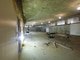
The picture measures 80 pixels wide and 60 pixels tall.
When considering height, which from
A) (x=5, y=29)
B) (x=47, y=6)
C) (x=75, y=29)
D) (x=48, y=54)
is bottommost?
(x=48, y=54)

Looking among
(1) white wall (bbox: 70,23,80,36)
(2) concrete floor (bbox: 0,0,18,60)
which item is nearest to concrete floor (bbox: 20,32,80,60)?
(2) concrete floor (bbox: 0,0,18,60)

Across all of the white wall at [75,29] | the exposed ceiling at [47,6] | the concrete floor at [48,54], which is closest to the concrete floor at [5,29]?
the concrete floor at [48,54]

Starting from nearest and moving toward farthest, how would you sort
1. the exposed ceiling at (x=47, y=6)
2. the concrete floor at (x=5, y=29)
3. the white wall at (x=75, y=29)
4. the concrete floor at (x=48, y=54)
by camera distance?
the concrete floor at (x=5, y=29) < the concrete floor at (x=48, y=54) < the exposed ceiling at (x=47, y=6) < the white wall at (x=75, y=29)

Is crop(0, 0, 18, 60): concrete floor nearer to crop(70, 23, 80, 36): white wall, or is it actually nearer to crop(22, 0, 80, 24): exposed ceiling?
crop(22, 0, 80, 24): exposed ceiling

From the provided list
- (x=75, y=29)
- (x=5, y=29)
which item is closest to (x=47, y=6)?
(x=5, y=29)

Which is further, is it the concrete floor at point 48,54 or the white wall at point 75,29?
the white wall at point 75,29

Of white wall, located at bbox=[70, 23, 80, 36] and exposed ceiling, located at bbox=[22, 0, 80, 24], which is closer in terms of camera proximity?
exposed ceiling, located at bbox=[22, 0, 80, 24]

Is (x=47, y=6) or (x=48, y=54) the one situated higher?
(x=47, y=6)

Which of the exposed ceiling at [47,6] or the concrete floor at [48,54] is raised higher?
the exposed ceiling at [47,6]

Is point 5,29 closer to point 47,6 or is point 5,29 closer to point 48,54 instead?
point 48,54

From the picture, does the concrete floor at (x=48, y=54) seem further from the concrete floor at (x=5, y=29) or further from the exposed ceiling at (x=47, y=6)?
the concrete floor at (x=5, y=29)

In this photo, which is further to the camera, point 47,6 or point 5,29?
point 47,6

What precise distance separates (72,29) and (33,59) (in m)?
10.4

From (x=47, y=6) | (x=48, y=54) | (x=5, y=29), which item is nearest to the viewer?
(x=5, y=29)
